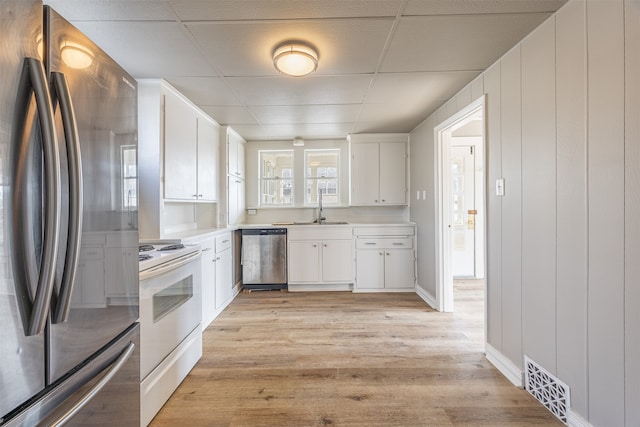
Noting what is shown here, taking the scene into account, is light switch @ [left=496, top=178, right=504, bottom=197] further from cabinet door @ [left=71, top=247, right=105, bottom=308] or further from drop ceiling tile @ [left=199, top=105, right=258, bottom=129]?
drop ceiling tile @ [left=199, top=105, right=258, bottom=129]

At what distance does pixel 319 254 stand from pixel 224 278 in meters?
1.31

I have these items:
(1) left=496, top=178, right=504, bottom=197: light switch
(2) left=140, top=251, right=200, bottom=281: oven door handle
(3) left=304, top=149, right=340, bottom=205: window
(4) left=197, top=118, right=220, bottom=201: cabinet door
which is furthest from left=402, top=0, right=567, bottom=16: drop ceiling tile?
(3) left=304, top=149, right=340, bottom=205: window

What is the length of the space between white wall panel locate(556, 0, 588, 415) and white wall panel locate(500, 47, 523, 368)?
32 cm

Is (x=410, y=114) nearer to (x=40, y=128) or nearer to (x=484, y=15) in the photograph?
(x=484, y=15)

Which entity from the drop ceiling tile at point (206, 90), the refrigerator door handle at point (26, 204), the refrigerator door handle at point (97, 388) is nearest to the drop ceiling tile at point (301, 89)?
the drop ceiling tile at point (206, 90)

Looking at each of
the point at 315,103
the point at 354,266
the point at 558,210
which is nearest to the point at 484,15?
the point at 558,210

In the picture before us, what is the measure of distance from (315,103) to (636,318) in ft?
8.75

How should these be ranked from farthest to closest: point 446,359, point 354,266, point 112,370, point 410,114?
point 354,266, point 410,114, point 446,359, point 112,370

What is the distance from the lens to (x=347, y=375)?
1.95 m

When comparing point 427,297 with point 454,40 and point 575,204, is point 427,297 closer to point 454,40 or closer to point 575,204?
point 575,204

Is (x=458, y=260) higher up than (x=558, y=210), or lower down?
lower down

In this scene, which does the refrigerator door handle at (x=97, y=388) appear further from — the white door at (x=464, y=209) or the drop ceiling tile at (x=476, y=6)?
the white door at (x=464, y=209)

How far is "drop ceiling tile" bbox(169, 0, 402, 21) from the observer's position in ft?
4.71

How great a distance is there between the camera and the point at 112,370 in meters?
0.97
